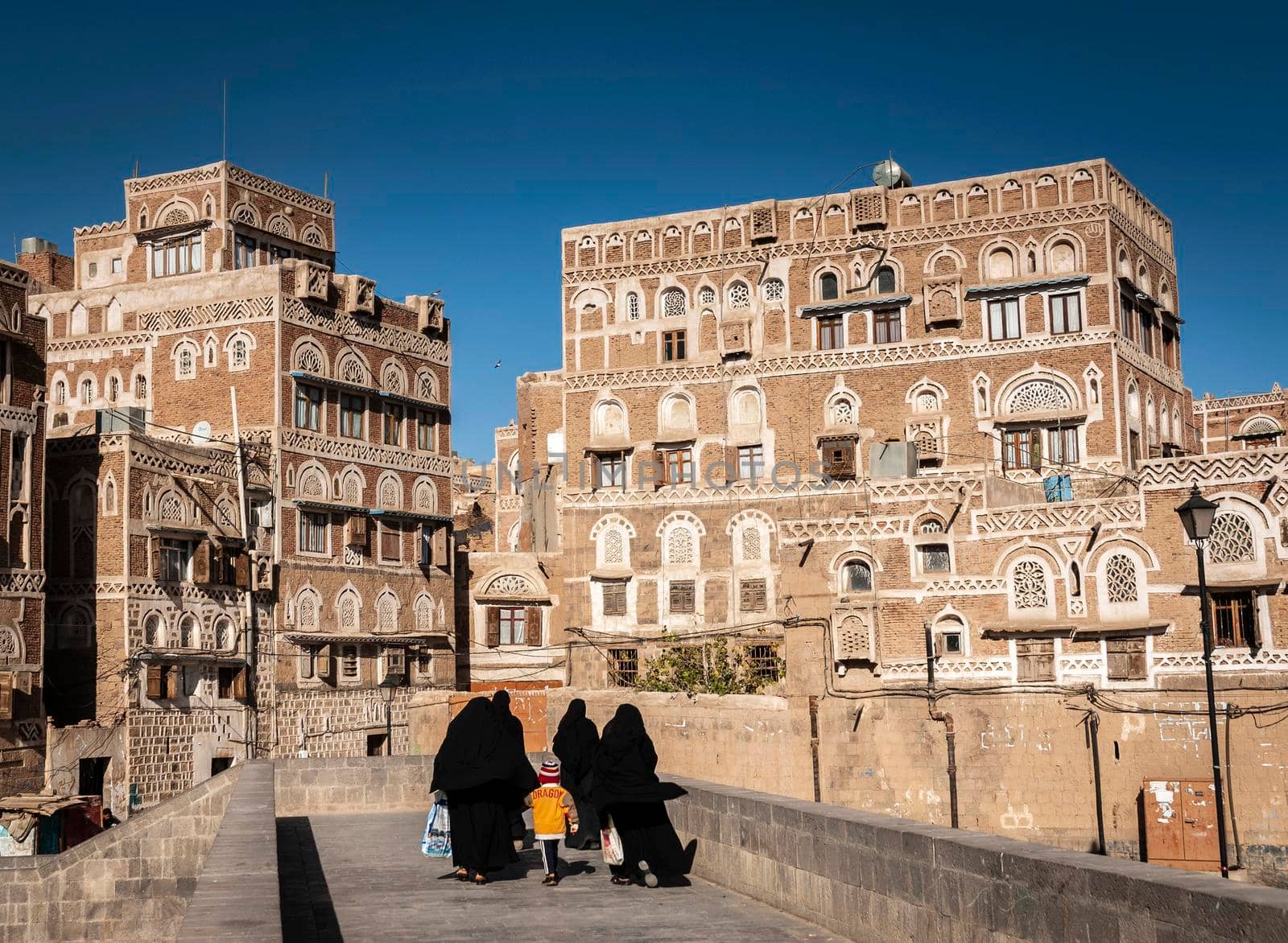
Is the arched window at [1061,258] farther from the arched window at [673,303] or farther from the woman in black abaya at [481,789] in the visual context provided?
the woman in black abaya at [481,789]

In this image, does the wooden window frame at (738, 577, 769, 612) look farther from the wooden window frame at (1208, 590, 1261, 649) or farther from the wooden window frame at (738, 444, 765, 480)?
the wooden window frame at (1208, 590, 1261, 649)

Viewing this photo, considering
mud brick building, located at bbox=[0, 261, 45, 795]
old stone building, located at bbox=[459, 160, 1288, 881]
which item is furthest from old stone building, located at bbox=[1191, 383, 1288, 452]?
mud brick building, located at bbox=[0, 261, 45, 795]

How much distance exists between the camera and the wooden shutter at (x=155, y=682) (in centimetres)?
4217

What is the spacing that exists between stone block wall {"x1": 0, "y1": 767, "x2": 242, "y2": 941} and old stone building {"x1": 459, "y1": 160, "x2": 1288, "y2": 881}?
18.2 m

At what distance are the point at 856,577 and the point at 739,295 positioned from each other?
1295cm

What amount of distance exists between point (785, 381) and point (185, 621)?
19432 mm

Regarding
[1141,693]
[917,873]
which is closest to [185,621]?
[1141,693]

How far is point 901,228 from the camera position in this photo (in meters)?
48.4

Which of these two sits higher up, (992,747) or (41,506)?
(41,506)

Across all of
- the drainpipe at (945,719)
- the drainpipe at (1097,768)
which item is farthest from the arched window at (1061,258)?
the drainpipe at (1097,768)

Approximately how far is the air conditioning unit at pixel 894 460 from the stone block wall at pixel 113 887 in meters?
28.3

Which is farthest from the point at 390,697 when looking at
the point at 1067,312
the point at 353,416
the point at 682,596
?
the point at 1067,312

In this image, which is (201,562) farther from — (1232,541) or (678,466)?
(1232,541)

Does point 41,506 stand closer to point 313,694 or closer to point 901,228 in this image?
point 313,694
